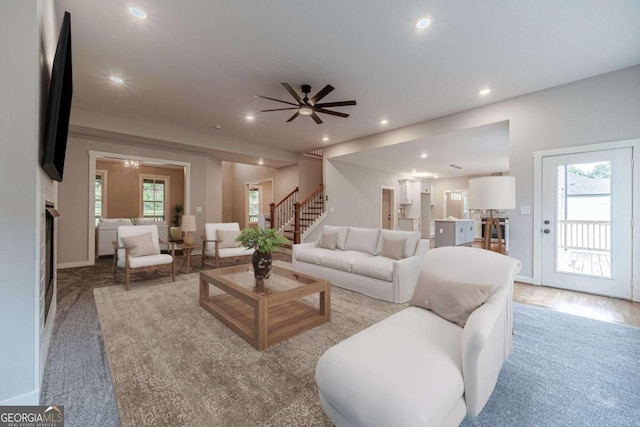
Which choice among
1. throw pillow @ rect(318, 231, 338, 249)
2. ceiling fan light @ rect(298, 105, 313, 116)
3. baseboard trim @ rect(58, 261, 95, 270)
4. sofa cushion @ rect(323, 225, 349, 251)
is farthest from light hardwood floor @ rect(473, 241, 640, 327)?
baseboard trim @ rect(58, 261, 95, 270)

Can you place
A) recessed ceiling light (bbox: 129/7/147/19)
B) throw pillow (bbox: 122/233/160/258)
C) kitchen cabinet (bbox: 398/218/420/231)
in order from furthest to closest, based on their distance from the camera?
kitchen cabinet (bbox: 398/218/420/231) → throw pillow (bbox: 122/233/160/258) → recessed ceiling light (bbox: 129/7/147/19)

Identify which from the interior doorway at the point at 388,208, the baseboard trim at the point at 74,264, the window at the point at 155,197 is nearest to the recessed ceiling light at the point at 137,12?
the baseboard trim at the point at 74,264

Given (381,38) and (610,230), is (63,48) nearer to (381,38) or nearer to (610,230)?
(381,38)

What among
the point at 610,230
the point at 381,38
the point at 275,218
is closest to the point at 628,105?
the point at 610,230

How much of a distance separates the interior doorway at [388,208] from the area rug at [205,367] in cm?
687

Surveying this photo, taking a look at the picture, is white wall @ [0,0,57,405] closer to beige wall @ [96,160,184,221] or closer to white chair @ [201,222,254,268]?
white chair @ [201,222,254,268]

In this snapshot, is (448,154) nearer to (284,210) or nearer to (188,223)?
(284,210)

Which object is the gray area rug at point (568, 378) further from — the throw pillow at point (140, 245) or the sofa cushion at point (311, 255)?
the throw pillow at point (140, 245)

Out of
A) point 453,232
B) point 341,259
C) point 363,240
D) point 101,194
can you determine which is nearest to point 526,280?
point 363,240

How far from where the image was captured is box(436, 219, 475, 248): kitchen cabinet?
24.1 feet

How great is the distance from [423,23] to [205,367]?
366cm

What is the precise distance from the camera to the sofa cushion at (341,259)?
148 inches

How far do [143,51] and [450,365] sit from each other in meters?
4.21

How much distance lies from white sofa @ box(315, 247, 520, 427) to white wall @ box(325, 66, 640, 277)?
3252mm
